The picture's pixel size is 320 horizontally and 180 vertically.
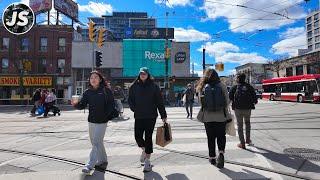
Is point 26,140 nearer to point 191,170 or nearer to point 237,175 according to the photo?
point 191,170

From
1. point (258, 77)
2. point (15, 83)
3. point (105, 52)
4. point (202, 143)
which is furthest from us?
point (258, 77)

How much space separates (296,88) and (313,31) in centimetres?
10026

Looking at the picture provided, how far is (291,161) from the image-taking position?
7312mm

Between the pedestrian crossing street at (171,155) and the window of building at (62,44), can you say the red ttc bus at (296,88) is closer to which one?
the window of building at (62,44)

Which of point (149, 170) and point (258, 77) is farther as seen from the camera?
point (258, 77)

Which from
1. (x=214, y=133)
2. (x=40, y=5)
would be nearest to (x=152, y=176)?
(x=214, y=133)

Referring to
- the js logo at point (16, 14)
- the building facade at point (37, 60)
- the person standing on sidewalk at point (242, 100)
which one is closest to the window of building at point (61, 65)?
the building facade at point (37, 60)

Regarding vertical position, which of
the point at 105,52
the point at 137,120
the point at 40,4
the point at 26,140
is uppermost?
the point at 40,4

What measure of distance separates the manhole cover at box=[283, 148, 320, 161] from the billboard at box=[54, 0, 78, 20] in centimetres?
4744

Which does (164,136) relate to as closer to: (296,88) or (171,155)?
(171,155)

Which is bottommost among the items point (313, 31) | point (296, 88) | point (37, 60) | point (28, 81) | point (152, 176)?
point (152, 176)

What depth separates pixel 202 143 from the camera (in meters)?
9.66

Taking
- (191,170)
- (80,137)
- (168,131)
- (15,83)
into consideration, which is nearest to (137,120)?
(168,131)

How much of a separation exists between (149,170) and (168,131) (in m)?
0.82
